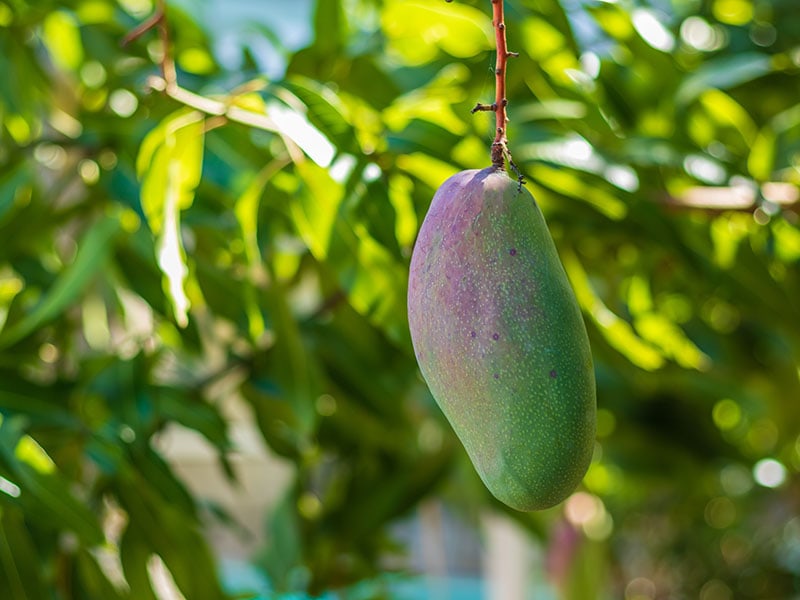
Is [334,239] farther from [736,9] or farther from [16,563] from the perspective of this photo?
[736,9]

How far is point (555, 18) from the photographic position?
1.26 ft

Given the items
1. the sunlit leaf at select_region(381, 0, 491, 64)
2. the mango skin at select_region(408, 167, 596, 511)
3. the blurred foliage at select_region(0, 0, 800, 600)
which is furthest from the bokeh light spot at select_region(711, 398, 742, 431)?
the mango skin at select_region(408, 167, 596, 511)

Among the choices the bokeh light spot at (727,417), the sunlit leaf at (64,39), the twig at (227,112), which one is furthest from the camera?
the bokeh light spot at (727,417)

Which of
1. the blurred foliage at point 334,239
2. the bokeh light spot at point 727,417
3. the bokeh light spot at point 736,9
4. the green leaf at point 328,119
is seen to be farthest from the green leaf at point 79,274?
the bokeh light spot at point 727,417

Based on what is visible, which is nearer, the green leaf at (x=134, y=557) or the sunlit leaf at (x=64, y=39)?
the green leaf at (x=134, y=557)

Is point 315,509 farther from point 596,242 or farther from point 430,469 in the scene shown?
point 596,242

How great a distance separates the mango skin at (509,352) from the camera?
0.17 m

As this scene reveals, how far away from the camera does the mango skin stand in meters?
0.17

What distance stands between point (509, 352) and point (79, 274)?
264mm

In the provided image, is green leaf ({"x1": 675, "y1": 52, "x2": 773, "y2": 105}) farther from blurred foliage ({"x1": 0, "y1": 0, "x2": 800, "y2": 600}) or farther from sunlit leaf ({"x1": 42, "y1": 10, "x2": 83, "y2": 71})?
sunlit leaf ({"x1": 42, "y1": 10, "x2": 83, "y2": 71})

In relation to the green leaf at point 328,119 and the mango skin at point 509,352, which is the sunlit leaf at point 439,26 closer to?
the green leaf at point 328,119

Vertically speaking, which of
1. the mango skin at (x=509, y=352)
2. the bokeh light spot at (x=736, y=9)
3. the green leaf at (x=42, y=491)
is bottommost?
the bokeh light spot at (x=736, y=9)

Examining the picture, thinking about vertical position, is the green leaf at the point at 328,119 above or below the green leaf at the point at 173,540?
above

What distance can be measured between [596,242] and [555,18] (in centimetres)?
15
